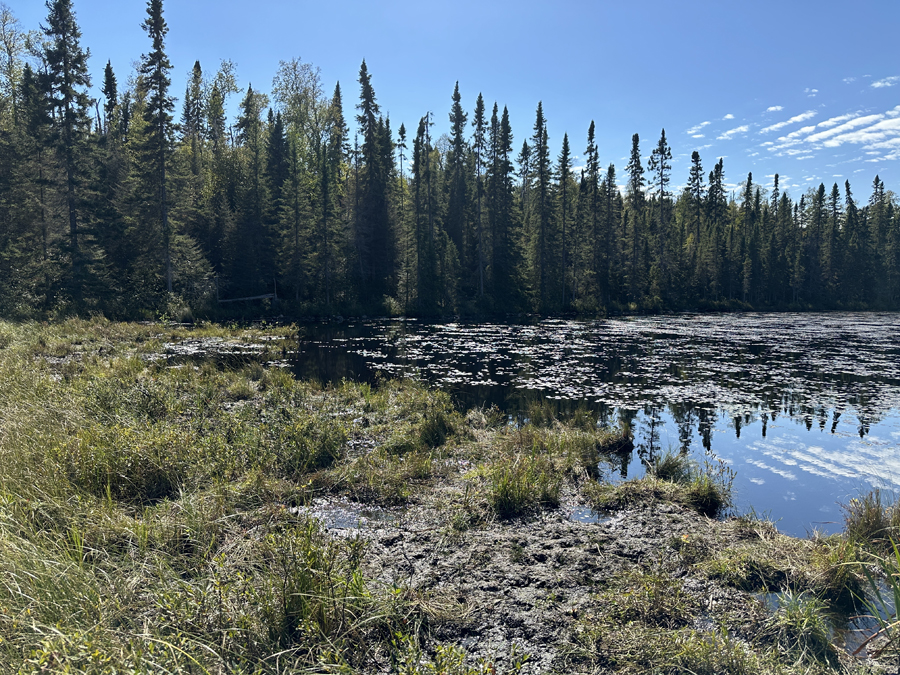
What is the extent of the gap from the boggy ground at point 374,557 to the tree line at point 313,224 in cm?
2590

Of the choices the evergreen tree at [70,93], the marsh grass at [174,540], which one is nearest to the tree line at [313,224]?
the evergreen tree at [70,93]

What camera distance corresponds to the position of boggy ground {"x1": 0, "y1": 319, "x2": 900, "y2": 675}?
3014 mm

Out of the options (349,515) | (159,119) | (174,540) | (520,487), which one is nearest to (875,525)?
(520,487)

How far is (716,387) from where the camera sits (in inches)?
574

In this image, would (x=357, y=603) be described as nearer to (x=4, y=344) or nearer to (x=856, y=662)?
(x=856, y=662)

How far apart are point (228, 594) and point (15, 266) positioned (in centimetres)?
3616

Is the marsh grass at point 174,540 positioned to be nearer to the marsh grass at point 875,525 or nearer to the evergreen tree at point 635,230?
the marsh grass at point 875,525

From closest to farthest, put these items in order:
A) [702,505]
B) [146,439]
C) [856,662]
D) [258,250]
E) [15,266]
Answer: [856,662] → [146,439] → [702,505] → [15,266] → [258,250]

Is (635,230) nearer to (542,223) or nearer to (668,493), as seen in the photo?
(542,223)

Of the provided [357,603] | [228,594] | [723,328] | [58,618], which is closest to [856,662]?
[357,603]

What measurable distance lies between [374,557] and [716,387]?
13747 millimetres

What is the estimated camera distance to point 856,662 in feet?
10.4

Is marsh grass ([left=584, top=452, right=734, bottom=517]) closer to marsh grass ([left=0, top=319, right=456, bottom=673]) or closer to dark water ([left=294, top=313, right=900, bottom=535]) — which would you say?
dark water ([left=294, top=313, right=900, bottom=535])

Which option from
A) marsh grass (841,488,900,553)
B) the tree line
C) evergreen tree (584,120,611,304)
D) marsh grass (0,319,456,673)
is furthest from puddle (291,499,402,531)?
evergreen tree (584,120,611,304)
